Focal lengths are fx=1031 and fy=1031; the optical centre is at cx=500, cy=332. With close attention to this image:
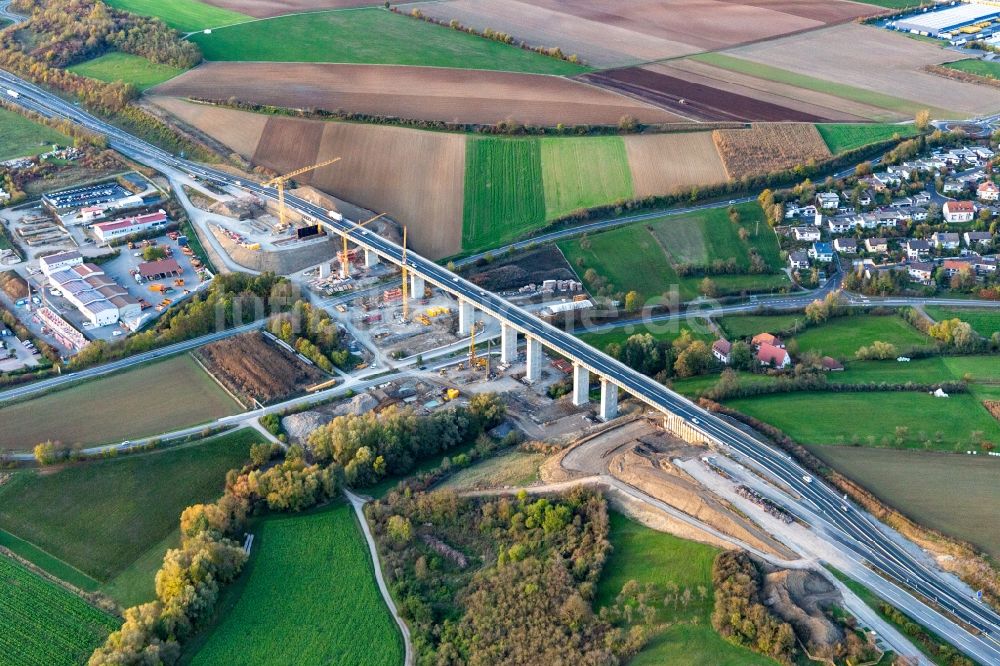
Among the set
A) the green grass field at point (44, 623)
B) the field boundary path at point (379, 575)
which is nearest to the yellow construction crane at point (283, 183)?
the field boundary path at point (379, 575)

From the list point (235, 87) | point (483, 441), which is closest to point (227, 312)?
point (483, 441)

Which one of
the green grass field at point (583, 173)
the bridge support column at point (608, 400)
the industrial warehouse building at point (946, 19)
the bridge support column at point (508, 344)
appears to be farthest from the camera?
the industrial warehouse building at point (946, 19)

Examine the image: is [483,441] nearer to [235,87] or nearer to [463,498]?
[463,498]

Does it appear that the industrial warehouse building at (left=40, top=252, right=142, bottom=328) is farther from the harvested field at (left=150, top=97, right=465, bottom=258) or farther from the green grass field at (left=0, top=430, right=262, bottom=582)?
the harvested field at (left=150, top=97, right=465, bottom=258)

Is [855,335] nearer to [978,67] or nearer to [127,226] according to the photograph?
[127,226]

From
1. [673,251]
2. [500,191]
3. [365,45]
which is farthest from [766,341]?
[365,45]

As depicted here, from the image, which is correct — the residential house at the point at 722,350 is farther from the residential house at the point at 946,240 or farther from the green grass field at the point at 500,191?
the residential house at the point at 946,240

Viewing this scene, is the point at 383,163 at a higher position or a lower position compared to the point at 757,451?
higher
